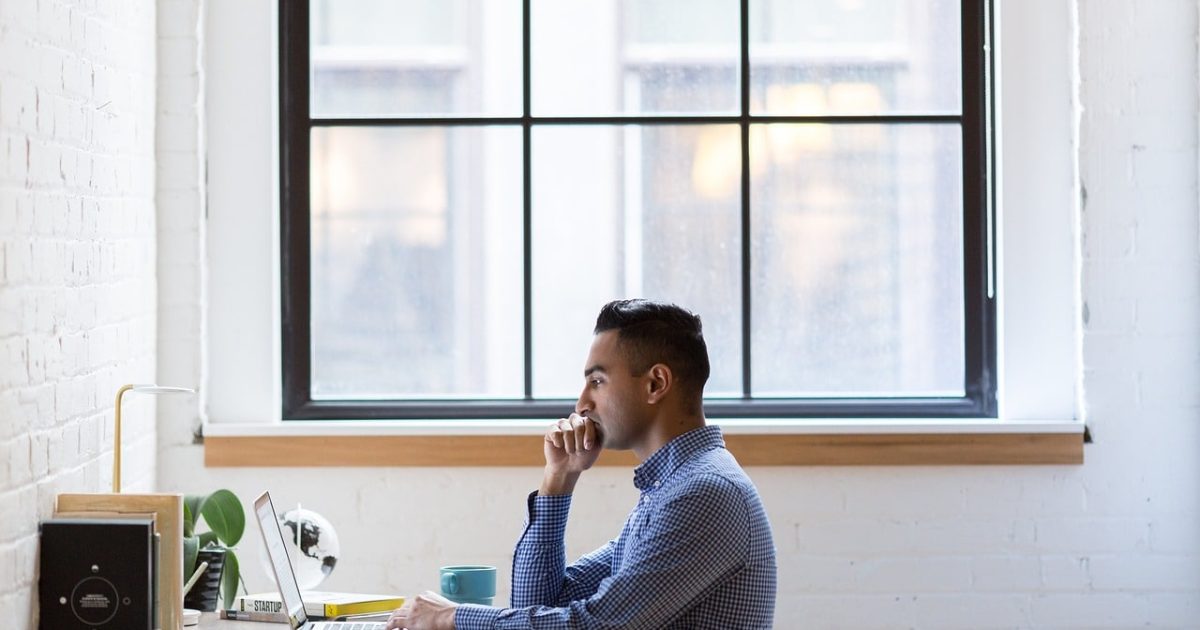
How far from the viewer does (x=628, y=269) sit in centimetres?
383

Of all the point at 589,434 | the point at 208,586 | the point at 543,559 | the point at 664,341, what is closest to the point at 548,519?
the point at 543,559

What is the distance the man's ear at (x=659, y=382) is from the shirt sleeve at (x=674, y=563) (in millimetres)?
232

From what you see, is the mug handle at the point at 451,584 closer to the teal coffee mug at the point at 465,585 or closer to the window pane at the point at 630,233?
the teal coffee mug at the point at 465,585

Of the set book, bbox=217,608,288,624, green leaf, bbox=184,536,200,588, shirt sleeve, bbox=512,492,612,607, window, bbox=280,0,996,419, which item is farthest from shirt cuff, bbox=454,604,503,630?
window, bbox=280,0,996,419

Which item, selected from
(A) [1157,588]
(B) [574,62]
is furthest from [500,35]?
(A) [1157,588]

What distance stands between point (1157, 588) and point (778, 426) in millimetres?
1032

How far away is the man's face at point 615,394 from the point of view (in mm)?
2605

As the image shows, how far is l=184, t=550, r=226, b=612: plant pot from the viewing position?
2945mm

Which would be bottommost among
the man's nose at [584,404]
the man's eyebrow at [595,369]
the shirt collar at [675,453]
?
the shirt collar at [675,453]

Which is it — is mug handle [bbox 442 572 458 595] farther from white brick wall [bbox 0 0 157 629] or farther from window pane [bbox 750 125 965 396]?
window pane [bbox 750 125 965 396]

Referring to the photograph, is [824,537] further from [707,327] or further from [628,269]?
[628,269]

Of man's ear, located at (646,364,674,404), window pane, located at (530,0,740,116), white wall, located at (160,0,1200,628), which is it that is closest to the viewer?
man's ear, located at (646,364,674,404)

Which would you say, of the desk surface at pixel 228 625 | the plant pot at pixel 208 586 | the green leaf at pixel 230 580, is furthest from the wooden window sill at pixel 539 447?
the desk surface at pixel 228 625

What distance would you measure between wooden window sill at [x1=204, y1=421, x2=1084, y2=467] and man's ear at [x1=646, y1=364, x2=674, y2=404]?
1086 millimetres
